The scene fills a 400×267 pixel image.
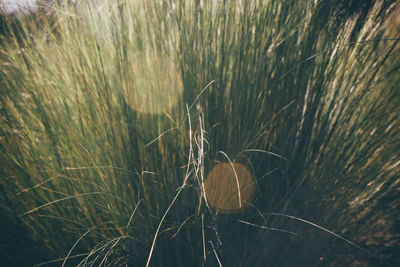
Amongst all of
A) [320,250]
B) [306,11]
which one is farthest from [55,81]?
[320,250]

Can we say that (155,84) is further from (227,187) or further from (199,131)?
(227,187)

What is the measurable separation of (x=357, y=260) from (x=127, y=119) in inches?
34.2

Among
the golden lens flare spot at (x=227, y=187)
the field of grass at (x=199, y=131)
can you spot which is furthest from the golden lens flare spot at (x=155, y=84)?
the golden lens flare spot at (x=227, y=187)

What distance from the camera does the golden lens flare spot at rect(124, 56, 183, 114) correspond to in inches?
31.5

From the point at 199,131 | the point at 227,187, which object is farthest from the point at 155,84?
the point at 227,187

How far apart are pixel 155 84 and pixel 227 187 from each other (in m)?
0.37

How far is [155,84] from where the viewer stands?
83 cm

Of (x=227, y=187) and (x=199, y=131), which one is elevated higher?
(x=199, y=131)

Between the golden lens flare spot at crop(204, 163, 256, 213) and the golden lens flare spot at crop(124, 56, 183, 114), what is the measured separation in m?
0.24

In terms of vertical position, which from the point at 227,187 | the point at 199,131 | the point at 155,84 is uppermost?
the point at 155,84

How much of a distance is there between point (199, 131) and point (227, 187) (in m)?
0.19

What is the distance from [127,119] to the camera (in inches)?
30.6

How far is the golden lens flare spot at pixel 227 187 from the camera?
828mm

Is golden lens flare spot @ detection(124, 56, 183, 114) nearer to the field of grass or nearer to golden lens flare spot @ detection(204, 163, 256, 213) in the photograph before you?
the field of grass
